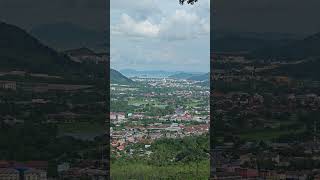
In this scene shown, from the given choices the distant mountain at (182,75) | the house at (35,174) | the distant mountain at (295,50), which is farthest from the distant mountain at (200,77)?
the house at (35,174)

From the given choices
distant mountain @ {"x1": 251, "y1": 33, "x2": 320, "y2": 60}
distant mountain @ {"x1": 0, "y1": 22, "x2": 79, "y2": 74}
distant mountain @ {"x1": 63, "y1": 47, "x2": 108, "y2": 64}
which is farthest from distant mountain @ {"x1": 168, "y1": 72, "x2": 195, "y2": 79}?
distant mountain @ {"x1": 0, "y1": 22, "x2": 79, "y2": 74}

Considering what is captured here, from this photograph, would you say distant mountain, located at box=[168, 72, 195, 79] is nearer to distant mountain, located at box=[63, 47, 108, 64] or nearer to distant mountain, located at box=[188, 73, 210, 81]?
distant mountain, located at box=[188, 73, 210, 81]

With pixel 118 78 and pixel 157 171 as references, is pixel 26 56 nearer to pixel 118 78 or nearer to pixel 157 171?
pixel 118 78

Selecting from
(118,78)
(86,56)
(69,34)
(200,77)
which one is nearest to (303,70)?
(200,77)

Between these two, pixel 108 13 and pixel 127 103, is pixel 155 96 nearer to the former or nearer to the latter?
pixel 127 103

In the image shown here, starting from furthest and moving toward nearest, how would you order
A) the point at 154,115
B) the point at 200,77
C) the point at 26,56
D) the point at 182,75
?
the point at 182,75, the point at 154,115, the point at 200,77, the point at 26,56
